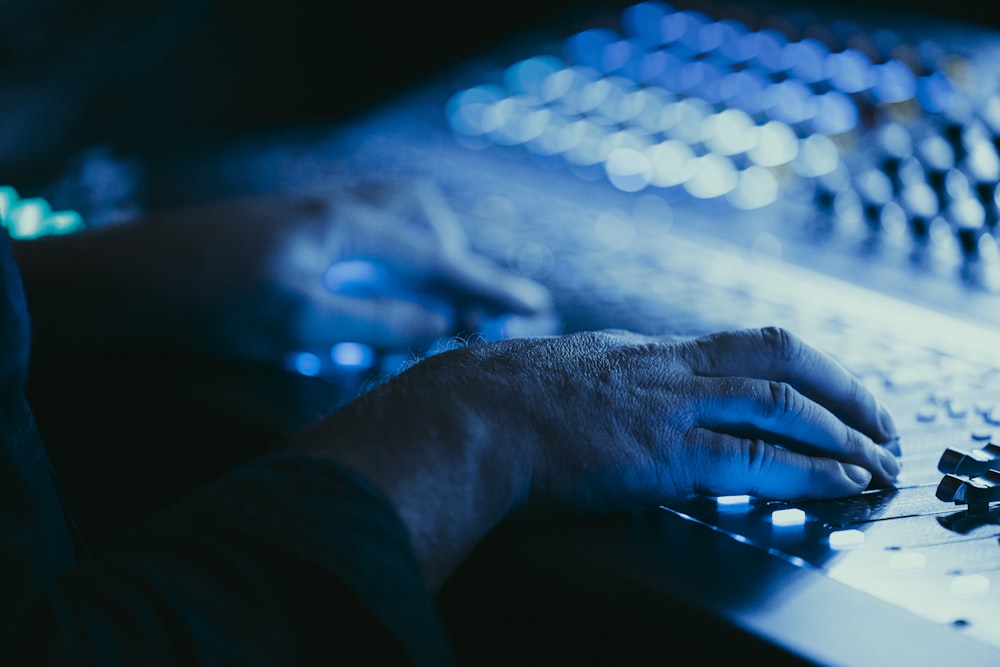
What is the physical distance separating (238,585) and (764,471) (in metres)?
0.33

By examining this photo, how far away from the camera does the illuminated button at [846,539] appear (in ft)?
1.63

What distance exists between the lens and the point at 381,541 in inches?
18.3

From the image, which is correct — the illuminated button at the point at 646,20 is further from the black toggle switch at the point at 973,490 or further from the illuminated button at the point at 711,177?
the black toggle switch at the point at 973,490

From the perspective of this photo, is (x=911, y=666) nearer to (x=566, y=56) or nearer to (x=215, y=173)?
(x=566, y=56)

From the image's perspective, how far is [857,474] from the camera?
555mm

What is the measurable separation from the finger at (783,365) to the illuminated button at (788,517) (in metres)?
0.10

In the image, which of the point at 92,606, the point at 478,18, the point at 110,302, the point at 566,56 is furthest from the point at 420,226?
the point at 478,18

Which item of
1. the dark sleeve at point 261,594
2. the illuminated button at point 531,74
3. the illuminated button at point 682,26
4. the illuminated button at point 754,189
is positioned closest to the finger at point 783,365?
the dark sleeve at point 261,594

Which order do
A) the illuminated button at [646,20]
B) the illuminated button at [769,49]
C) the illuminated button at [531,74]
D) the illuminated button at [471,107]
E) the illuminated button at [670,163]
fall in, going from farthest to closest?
the illuminated button at [471,107]
the illuminated button at [531,74]
the illuminated button at [646,20]
the illuminated button at [670,163]
the illuminated button at [769,49]

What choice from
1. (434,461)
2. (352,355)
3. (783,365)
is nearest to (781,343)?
(783,365)

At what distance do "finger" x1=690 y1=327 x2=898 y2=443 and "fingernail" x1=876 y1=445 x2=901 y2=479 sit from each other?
4cm

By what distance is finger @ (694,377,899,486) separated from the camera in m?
0.56

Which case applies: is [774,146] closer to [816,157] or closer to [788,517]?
[816,157]

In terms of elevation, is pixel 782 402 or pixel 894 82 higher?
pixel 894 82
